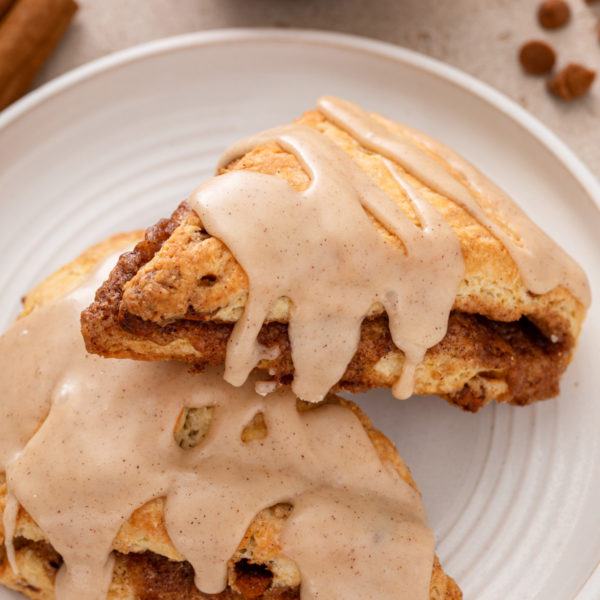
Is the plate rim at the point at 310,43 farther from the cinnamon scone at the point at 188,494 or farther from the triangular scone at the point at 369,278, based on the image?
the cinnamon scone at the point at 188,494

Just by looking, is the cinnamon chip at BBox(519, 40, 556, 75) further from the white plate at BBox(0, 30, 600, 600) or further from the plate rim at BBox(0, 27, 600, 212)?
the white plate at BBox(0, 30, 600, 600)

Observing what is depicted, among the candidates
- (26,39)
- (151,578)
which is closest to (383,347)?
(151,578)

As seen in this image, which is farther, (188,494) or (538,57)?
(538,57)

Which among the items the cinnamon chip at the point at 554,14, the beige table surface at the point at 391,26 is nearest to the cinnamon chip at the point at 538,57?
the beige table surface at the point at 391,26

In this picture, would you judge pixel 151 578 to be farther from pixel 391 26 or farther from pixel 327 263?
pixel 391 26

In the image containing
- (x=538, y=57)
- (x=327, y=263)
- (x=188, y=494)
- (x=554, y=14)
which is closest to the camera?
(x=327, y=263)

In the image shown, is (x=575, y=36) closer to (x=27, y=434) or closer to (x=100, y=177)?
(x=100, y=177)
